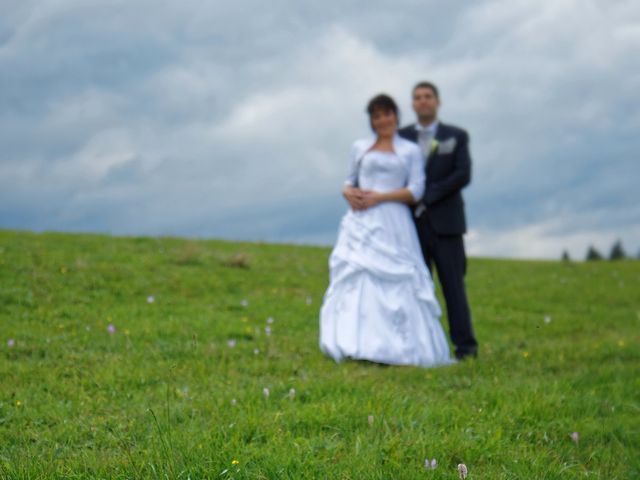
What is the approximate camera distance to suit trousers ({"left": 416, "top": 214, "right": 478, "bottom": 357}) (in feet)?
30.8

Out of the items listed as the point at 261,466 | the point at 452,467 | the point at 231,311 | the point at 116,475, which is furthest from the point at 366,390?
the point at 231,311

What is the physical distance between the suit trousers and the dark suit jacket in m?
0.18

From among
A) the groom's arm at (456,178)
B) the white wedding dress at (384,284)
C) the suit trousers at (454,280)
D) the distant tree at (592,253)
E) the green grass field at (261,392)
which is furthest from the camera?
the distant tree at (592,253)

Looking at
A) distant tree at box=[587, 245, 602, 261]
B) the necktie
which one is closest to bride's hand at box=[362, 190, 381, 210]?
the necktie

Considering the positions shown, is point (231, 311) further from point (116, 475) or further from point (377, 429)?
point (116, 475)

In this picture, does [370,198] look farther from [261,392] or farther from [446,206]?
[261,392]

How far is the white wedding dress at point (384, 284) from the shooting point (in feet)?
28.8

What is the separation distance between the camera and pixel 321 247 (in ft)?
86.3

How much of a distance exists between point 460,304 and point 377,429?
14.3ft

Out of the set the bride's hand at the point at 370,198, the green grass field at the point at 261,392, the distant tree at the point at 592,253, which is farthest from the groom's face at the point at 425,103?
the distant tree at the point at 592,253

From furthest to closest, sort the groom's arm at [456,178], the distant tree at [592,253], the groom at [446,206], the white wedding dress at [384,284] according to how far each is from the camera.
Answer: the distant tree at [592,253] → the groom at [446,206] → the groom's arm at [456,178] → the white wedding dress at [384,284]

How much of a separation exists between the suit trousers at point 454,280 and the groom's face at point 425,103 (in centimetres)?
143

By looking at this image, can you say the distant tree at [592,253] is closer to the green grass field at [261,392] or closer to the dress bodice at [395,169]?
the green grass field at [261,392]

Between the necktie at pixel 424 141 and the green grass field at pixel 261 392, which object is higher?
the necktie at pixel 424 141
